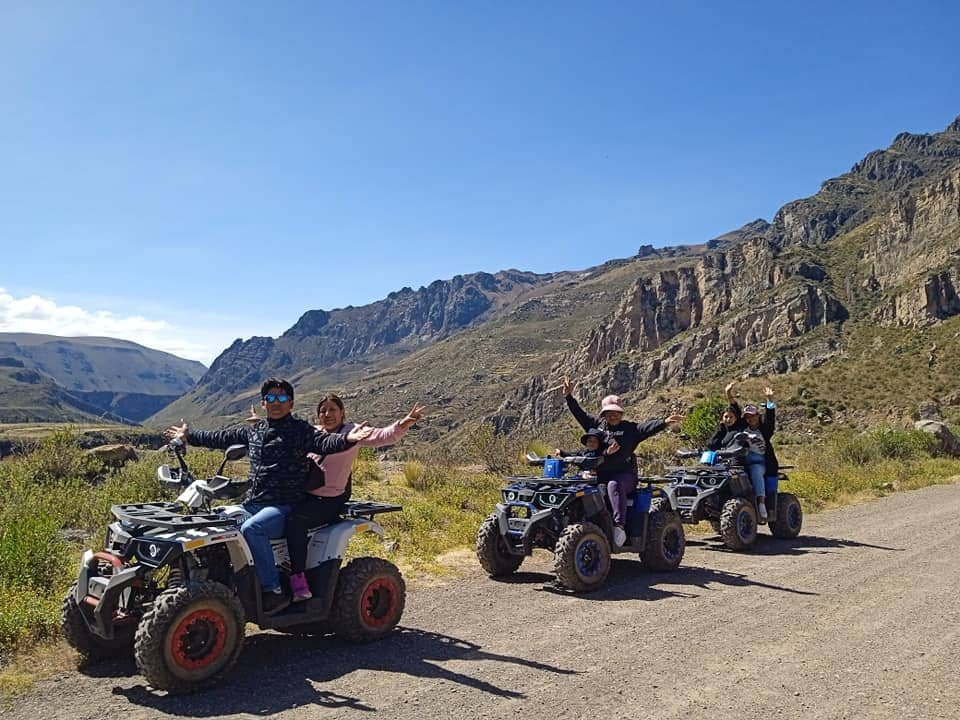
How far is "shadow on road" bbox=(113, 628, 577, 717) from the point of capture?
4.69 metres

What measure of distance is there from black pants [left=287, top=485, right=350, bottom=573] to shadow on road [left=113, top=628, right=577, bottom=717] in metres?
0.74

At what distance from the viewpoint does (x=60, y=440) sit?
1274 cm

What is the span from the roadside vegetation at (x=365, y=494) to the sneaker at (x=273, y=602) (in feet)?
5.74

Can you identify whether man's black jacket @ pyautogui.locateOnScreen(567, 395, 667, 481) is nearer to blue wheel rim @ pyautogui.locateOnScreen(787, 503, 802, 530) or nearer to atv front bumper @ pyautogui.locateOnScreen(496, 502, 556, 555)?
atv front bumper @ pyautogui.locateOnScreen(496, 502, 556, 555)

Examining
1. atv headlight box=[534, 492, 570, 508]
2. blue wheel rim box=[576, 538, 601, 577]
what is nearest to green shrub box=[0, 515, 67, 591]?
atv headlight box=[534, 492, 570, 508]

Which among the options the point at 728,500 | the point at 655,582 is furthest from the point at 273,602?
the point at 728,500

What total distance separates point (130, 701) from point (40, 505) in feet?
A: 18.2

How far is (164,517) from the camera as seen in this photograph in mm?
5449

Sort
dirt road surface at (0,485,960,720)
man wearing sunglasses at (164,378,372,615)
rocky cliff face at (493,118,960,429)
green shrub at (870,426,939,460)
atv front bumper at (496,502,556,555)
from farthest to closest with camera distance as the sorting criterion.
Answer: rocky cliff face at (493,118,960,429)
green shrub at (870,426,939,460)
atv front bumper at (496,502,556,555)
man wearing sunglasses at (164,378,372,615)
dirt road surface at (0,485,960,720)

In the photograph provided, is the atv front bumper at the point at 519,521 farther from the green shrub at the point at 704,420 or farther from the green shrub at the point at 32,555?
the green shrub at the point at 704,420

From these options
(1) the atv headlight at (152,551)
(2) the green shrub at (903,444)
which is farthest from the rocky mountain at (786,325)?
(1) the atv headlight at (152,551)

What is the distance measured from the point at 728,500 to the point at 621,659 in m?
6.21

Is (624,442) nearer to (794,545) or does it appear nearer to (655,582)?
Result: (655,582)

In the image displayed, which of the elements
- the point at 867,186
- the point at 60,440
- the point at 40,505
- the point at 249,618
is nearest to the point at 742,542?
the point at 249,618
